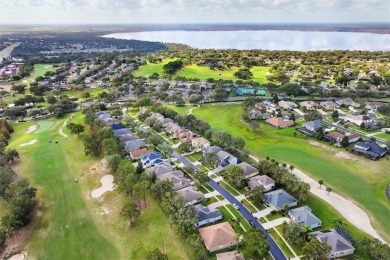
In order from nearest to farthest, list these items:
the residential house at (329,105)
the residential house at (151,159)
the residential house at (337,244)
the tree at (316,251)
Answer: the tree at (316,251)
the residential house at (337,244)
the residential house at (151,159)
the residential house at (329,105)

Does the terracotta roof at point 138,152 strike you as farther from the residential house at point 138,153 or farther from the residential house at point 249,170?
the residential house at point 249,170

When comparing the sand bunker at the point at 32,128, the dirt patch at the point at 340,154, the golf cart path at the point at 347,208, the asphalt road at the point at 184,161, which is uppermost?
the dirt patch at the point at 340,154

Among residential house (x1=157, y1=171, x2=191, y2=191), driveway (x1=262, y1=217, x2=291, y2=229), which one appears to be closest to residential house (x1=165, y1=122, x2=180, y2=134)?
residential house (x1=157, y1=171, x2=191, y2=191)

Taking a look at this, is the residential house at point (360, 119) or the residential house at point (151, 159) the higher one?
the residential house at point (360, 119)

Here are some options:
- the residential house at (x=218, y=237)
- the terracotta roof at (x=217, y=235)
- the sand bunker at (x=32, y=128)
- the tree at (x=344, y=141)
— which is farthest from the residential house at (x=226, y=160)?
the sand bunker at (x=32, y=128)

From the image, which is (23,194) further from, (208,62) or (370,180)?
(208,62)

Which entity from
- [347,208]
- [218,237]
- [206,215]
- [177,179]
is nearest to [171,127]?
[177,179]

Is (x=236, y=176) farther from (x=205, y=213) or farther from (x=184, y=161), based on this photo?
(x=184, y=161)
